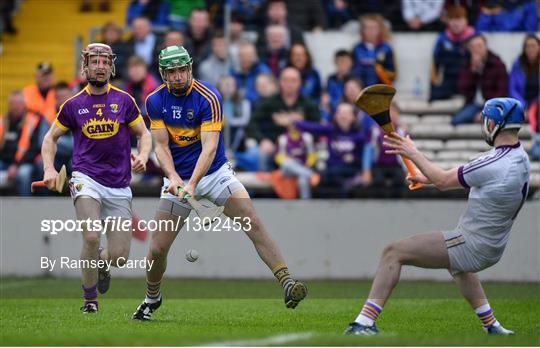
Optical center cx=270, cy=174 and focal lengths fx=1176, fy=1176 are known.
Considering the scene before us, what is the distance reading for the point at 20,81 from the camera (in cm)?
1847

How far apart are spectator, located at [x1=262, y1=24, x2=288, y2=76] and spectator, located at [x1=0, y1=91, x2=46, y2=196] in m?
3.41

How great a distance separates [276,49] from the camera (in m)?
17.1

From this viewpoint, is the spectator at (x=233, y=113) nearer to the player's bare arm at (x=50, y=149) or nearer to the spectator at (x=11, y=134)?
the spectator at (x=11, y=134)

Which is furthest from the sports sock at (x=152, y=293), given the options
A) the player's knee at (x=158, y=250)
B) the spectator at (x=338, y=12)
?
the spectator at (x=338, y=12)

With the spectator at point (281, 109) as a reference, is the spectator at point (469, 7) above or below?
above

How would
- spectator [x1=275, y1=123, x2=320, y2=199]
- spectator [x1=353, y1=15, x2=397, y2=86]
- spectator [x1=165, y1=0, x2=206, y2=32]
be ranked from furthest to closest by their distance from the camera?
1. spectator [x1=165, y1=0, x2=206, y2=32]
2. spectator [x1=353, y1=15, x2=397, y2=86]
3. spectator [x1=275, y1=123, x2=320, y2=199]

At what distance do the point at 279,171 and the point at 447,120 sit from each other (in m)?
2.62

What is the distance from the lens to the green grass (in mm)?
8695

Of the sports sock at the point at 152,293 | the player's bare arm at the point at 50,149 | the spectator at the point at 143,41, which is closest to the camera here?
the sports sock at the point at 152,293

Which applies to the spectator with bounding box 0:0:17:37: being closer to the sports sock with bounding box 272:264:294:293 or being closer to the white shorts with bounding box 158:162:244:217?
the white shorts with bounding box 158:162:244:217

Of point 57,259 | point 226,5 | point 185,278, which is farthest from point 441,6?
point 57,259

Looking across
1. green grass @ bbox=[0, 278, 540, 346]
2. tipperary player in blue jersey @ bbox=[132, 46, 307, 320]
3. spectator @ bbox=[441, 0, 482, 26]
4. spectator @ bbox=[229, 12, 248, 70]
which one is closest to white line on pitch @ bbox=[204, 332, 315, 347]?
green grass @ bbox=[0, 278, 540, 346]

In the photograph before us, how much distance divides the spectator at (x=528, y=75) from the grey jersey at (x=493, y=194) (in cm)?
750

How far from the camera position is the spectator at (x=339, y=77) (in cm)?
1680
